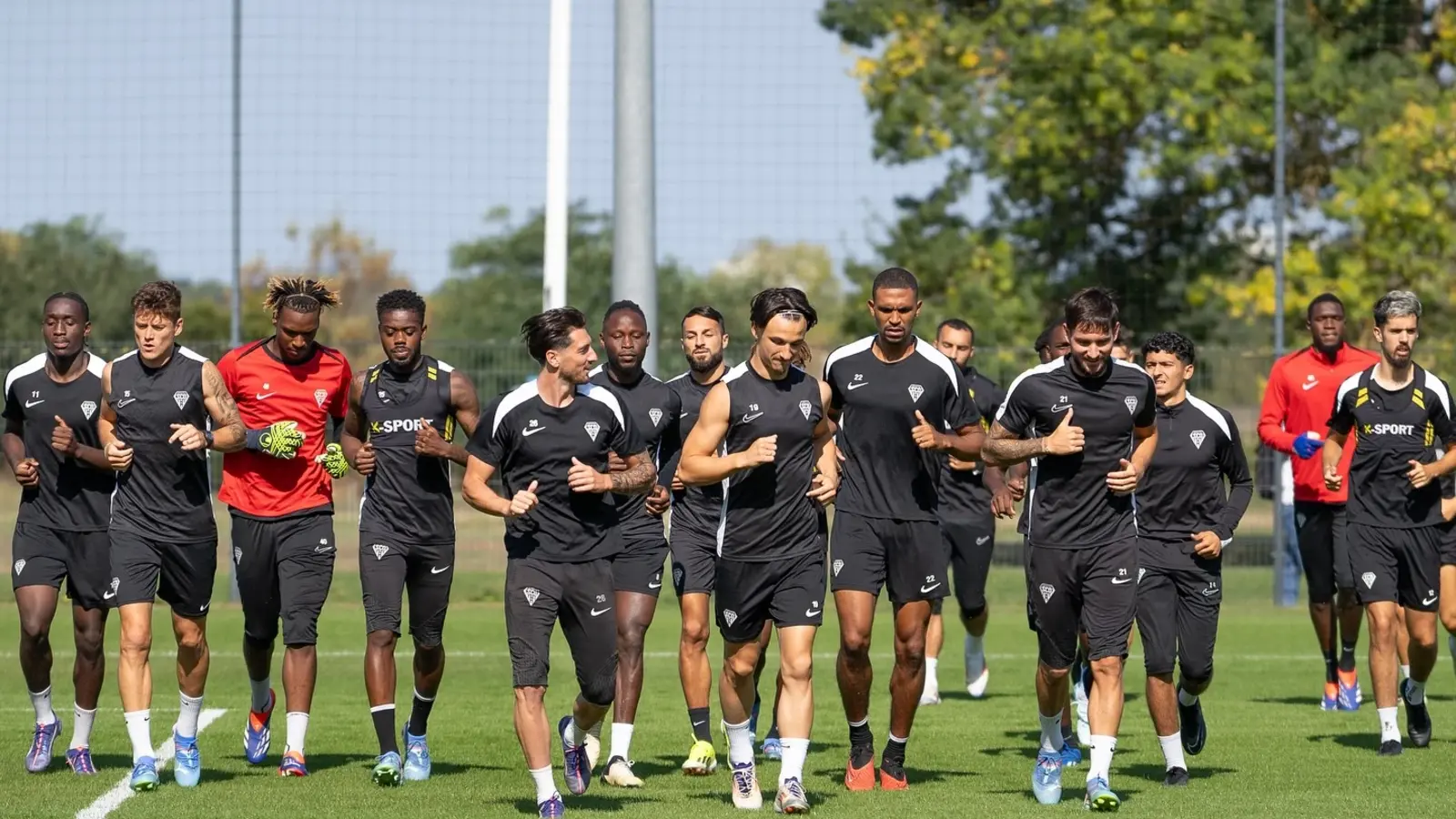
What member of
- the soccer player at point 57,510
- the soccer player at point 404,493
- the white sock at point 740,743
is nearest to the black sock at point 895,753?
the white sock at point 740,743

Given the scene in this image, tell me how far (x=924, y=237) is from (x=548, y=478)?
63.8 feet

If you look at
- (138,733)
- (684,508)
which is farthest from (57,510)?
(684,508)

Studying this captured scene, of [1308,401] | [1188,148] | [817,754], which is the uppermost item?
[1188,148]

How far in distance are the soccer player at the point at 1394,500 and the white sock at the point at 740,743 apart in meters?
3.96

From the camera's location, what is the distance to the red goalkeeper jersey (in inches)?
417

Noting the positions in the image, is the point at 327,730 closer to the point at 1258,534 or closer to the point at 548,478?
the point at 548,478

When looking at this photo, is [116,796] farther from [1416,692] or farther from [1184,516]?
[1416,692]

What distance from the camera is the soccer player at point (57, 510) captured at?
10.7 m

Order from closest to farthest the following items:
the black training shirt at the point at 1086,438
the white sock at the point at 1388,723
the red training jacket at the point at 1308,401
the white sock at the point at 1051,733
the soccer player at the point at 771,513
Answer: the soccer player at the point at 771,513
the black training shirt at the point at 1086,438
the white sock at the point at 1051,733
the white sock at the point at 1388,723
the red training jacket at the point at 1308,401

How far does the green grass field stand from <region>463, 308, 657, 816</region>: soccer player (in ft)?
2.72

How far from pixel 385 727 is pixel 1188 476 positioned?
431 cm

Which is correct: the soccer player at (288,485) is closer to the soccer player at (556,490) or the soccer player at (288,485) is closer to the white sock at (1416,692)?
the soccer player at (556,490)

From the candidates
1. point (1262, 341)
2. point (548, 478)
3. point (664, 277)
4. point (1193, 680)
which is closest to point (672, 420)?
point (548, 478)

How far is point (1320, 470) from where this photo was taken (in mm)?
13539
